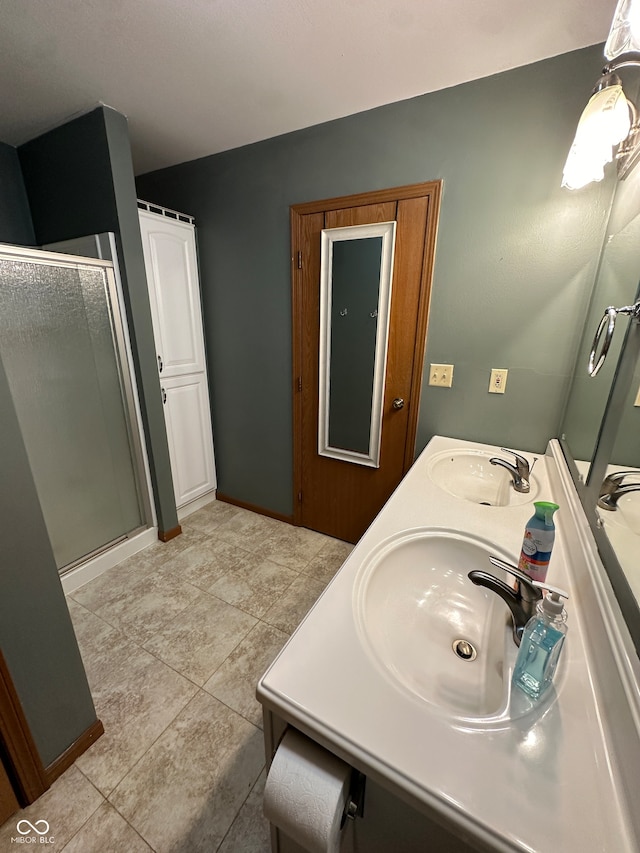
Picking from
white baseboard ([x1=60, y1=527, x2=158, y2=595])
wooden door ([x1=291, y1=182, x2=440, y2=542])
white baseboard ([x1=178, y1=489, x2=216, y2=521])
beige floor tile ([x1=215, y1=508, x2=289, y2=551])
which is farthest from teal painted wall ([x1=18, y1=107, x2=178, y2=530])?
wooden door ([x1=291, y1=182, x2=440, y2=542])

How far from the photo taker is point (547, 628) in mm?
544

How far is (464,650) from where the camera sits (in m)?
0.76

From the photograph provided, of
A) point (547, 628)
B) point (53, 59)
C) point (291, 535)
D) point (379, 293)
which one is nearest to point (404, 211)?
point (379, 293)

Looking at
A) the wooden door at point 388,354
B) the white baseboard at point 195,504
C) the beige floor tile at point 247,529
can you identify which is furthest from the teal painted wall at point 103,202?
the wooden door at point 388,354

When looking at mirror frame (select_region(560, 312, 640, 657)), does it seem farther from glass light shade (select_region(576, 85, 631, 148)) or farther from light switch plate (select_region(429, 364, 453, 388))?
light switch plate (select_region(429, 364, 453, 388))

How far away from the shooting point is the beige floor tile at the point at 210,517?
7.84 ft

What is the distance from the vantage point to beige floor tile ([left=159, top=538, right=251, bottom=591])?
1905 millimetres

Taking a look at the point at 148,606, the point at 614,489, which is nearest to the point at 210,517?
the point at 148,606

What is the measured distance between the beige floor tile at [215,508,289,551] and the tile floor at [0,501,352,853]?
2 centimetres

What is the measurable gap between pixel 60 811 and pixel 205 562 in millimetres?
1089

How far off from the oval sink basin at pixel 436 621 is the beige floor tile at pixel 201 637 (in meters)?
1.05

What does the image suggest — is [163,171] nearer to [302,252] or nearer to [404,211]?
[302,252]

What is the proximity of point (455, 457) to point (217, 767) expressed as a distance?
147 cm

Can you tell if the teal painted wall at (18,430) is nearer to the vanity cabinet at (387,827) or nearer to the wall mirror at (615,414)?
the vanity cabinet at (387,827)
